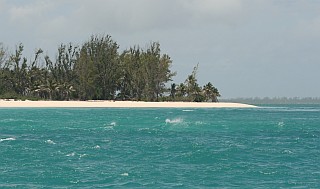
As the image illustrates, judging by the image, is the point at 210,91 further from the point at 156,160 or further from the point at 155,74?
the point at 156,160

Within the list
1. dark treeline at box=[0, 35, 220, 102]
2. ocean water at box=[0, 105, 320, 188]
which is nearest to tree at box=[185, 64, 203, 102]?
dark treeline at box=[0, 35, 220, 102]

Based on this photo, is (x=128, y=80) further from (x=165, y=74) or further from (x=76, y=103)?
(x=76, y=103)

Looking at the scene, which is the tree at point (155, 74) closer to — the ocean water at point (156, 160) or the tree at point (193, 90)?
the tree at point (193, 90)

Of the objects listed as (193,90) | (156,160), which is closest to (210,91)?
(193,90)

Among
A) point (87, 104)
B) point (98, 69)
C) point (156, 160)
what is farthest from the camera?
point (98, 69)

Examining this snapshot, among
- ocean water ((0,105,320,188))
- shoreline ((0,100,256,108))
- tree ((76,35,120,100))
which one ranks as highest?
tree ((76,35,120,100))

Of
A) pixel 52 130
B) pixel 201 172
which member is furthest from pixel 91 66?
pixel 201 172

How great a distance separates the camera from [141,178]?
22.2m

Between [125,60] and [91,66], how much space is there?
10.8m

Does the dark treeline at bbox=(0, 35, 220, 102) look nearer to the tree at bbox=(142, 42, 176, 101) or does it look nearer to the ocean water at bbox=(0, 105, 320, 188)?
the tree at bbox=(142, 42, 176, 101)

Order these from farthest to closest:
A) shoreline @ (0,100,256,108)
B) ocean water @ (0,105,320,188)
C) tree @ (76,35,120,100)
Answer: tree @ (76,35,120,100), shoreline @ (0,100,256,108), ocean water @ (0,105,320,188)

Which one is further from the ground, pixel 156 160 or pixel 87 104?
pixel 87 104

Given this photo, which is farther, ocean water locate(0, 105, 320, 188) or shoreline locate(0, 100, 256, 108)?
shoreline locate(0, 100, 256, 108)

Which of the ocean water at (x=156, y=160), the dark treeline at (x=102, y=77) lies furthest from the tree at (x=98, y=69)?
the ocean water at (x=156, y=160)
